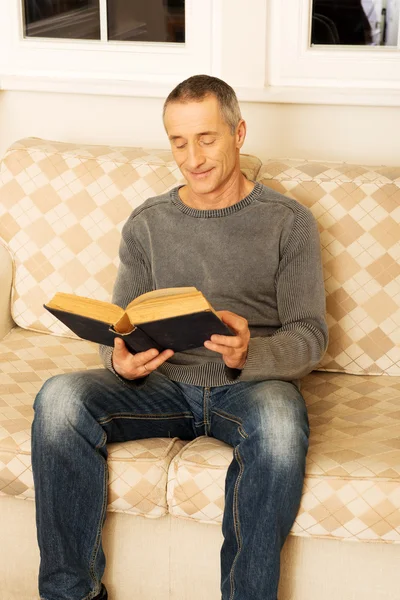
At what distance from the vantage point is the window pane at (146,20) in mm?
2799

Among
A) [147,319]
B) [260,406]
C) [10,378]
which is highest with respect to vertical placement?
[147,319]

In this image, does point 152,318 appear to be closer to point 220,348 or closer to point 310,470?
point 220,348

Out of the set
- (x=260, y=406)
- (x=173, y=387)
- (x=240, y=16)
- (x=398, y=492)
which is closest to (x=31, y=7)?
(x=240, y=16)

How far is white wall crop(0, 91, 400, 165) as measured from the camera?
263 cm

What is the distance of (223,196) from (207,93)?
24 centimetres

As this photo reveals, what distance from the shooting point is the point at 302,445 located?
1730 millimetres

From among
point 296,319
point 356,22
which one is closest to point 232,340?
point 296,319

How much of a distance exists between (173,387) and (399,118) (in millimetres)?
1153

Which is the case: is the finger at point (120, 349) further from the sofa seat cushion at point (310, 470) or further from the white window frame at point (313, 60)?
the white window frame at point (313, 60)

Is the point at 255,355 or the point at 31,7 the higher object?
the point at 31,7

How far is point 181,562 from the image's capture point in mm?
1912

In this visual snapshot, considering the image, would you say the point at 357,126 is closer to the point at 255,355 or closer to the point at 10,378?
the point at 255,355

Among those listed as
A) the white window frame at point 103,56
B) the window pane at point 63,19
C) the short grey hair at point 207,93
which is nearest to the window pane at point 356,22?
the white window frame at point 103,56

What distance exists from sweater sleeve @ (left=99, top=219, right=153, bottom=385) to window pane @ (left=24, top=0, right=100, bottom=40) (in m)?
1.06
